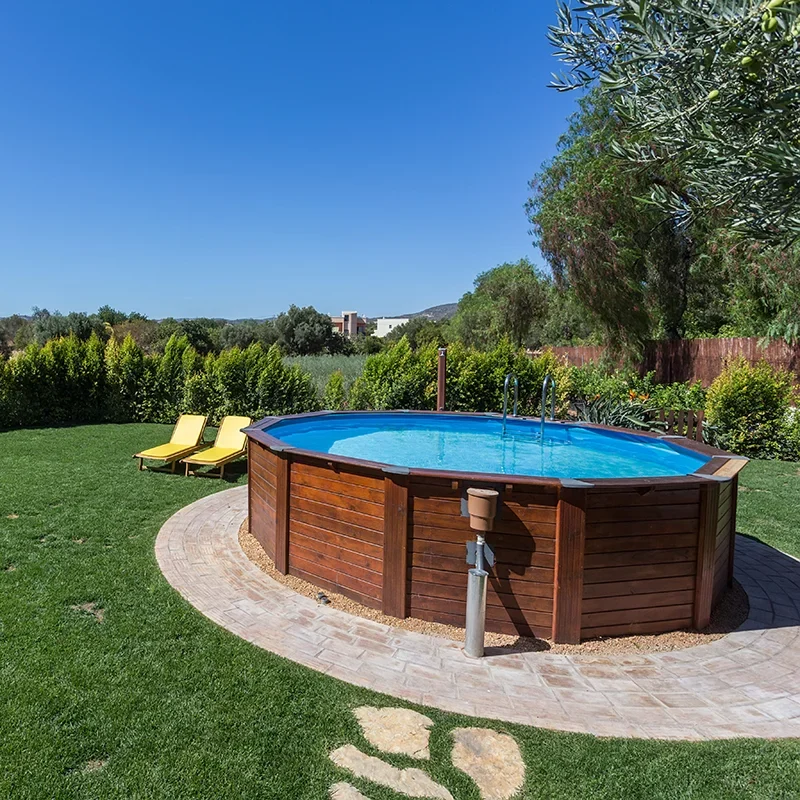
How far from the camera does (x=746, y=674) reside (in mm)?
3318

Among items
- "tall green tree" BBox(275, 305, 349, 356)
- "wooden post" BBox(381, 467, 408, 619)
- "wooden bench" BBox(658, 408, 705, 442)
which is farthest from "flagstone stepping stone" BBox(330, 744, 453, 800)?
"tall green tree" BBox(275, 305, 349, 356)

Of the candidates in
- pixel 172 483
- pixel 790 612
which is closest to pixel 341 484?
pixel 790 612

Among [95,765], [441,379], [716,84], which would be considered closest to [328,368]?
[441,379]

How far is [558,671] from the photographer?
3289mm

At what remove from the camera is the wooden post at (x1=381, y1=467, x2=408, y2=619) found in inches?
148

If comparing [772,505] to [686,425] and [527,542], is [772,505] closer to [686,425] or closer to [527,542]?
[686,425]

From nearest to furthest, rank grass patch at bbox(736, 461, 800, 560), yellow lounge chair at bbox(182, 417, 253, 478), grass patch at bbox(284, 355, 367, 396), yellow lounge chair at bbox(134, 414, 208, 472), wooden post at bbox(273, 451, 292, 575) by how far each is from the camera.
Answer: wooden post at bbox(273, 451, 292, 575), grass patch at bbox(736, 461, 800, 560), yellow lounge chair at bbox(182, 417, 253, 478), yellow lounge chair at bbox(134, 414, 208, 472), grass patch at bbox(284, 355, 367, 396)

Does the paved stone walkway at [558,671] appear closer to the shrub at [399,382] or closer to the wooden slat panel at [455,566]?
the wooden slat panel at [455,566]

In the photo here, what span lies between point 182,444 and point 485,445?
17.2 ft

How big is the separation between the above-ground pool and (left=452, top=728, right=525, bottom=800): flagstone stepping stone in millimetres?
1108

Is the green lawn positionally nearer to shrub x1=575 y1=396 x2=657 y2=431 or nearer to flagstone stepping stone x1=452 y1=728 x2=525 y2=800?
flagstone stepping stone x1=452 y1=728 x2=525 y2=800

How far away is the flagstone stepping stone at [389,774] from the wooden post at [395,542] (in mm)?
1388

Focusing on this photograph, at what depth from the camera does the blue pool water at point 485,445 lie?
21.5 ft

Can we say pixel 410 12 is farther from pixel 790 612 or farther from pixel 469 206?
pixel 790 612
